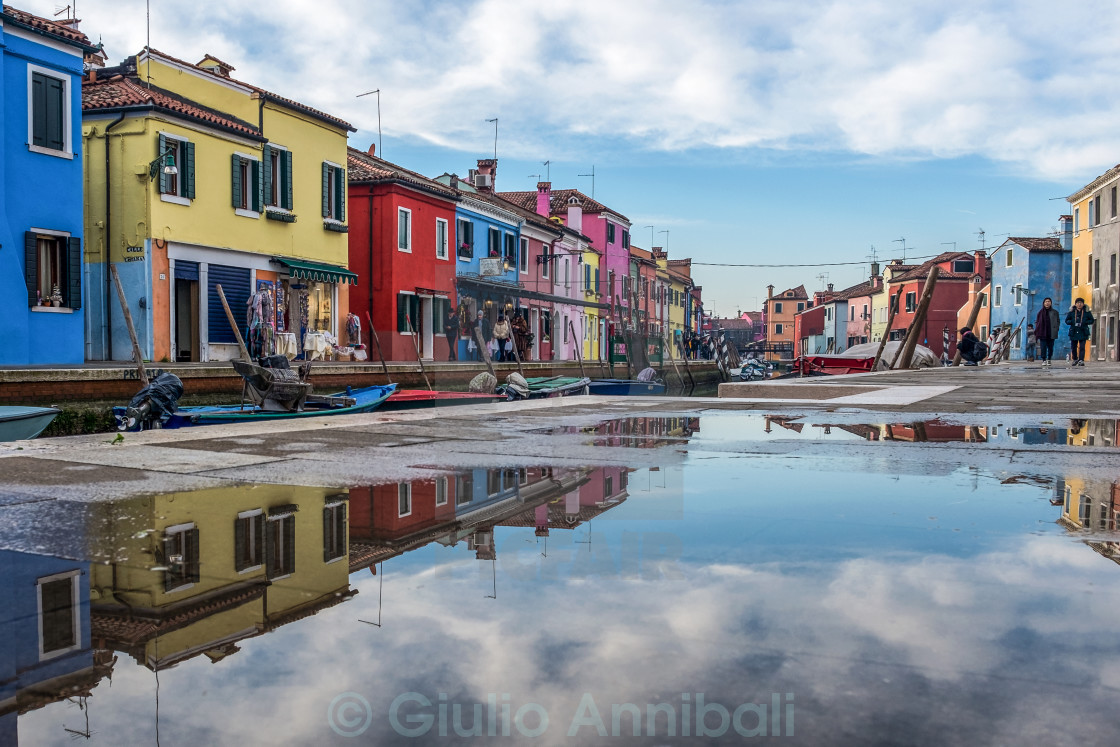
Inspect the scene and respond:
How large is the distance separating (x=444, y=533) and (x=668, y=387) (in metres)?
36.1

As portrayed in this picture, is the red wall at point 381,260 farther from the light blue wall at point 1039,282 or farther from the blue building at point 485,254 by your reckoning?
the light blue wall at point 1039,282

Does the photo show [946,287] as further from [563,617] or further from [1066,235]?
[563,617]

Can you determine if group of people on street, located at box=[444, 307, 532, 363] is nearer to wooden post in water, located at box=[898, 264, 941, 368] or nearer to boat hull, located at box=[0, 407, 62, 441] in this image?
wooden post in water, located at box=[898, 264, 941, 368]

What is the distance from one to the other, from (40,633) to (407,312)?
27849mm

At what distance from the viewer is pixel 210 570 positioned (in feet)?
7.82

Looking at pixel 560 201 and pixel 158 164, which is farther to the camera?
pixel 560 201

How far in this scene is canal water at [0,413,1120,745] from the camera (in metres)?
1.49

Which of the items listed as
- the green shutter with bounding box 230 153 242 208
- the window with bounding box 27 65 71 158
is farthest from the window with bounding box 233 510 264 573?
the green shutter with bounding box 230 153 242 208

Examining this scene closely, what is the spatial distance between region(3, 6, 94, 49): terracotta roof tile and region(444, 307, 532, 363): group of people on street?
14552mm

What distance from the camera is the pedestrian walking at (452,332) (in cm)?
3108

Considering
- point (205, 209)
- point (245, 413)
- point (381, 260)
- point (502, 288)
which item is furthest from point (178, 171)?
point (502, 288)

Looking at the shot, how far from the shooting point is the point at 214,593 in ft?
7.15

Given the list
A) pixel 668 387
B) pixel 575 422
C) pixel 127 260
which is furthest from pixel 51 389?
pixel 668 387

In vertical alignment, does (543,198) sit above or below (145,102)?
above
